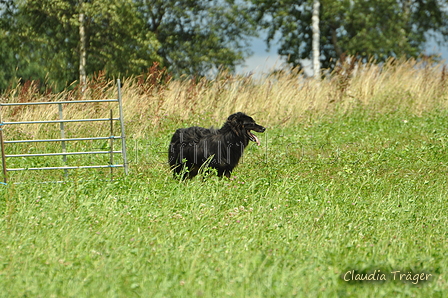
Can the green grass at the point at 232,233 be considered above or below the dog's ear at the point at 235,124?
below

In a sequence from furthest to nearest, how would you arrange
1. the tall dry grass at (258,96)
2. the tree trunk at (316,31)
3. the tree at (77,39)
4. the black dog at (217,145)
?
1. the tree at (77,39)
2. the tree trunk at (316,31)
3. the tall dry grass at (258,96)
4. the black dog at (217,145)

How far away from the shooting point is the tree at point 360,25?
25.3 meters

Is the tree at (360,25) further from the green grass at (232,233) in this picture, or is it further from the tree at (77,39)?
the green grass at (232,233)

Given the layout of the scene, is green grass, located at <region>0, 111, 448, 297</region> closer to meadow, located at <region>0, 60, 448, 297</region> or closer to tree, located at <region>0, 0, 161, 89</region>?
meadow, located at <region>0, 60, 448, 297</region>

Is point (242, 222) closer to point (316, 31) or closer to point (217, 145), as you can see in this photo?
point (217, 145)

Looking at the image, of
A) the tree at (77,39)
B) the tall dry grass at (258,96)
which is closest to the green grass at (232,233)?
the tall dry grass at (258,96)

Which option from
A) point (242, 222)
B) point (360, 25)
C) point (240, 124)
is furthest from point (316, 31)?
point (242, 222)

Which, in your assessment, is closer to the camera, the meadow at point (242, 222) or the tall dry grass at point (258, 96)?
the meadow at point (242, 222)

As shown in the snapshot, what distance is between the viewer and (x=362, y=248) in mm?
4207

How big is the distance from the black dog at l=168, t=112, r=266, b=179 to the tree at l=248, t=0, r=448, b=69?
18.4m

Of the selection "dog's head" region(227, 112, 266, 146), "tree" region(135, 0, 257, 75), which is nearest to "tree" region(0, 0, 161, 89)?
"tree" region(135, 0, 257, 75)

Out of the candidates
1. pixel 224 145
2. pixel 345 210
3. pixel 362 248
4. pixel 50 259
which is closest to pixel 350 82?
pixel 224 145

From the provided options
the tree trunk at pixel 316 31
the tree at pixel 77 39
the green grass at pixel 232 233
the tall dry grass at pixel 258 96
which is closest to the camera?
the green grass at pixel 232 233

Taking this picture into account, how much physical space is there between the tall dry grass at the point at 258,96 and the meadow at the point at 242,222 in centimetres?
23
